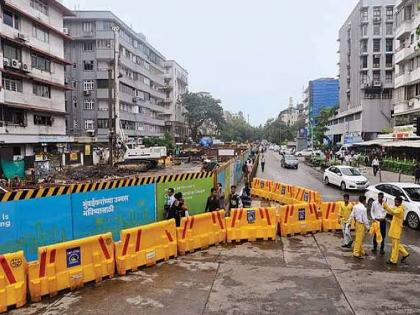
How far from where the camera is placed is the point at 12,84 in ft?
119

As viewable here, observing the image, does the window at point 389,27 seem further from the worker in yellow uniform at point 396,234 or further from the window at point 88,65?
the worker in yellow uniform at point 396,234

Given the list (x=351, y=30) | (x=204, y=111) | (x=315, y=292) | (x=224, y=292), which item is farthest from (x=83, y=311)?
(x=204, y=111)

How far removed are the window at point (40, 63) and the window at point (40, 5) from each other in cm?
452

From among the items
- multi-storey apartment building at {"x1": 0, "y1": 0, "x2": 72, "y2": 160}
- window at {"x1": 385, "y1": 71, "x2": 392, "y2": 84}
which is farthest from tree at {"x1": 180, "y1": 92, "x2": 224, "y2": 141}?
multi-storey apartment building at {"x1": 0, "y1": 0, "x2": 72, "y2": 160}

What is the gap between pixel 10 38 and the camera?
114 ft

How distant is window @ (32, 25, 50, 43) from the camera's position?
3949 centimetres

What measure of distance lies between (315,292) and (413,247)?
17.8 ft

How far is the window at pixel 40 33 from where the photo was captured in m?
39.5

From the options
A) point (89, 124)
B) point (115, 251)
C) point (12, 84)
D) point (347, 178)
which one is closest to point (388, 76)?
point (89, 124)

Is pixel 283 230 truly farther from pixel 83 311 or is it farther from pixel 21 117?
pixel 21 117

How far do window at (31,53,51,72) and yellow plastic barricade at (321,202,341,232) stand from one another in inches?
1332

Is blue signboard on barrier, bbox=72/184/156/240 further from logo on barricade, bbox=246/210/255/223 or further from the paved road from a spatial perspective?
logo on barricade, bbox=246/210/255/223

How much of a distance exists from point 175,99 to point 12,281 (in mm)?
98701

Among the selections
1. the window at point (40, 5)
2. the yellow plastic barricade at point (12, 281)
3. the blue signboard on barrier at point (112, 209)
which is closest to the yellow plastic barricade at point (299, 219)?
the blue signboard on barrier at point (112, 209)
